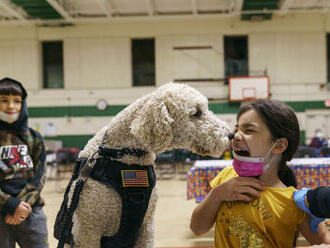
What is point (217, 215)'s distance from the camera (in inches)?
34.9

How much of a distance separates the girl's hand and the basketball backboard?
9.95 metres

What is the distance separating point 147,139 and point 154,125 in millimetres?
47

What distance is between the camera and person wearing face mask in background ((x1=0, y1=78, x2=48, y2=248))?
1.26 metres

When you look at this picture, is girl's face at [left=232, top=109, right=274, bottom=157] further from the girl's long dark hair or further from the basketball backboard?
the basketball backboard

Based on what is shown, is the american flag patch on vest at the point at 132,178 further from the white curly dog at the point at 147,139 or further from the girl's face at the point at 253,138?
the girl's face at the point at 253,138

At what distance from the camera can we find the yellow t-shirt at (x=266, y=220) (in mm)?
800

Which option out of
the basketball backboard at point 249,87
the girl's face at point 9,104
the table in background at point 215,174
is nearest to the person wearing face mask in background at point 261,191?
the girl's face at point 9,104

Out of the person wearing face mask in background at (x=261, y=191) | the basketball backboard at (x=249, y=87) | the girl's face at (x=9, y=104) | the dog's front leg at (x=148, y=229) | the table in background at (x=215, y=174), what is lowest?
the table in background at (x=215, y=174)

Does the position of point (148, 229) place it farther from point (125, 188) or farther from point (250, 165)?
point (250, 165)

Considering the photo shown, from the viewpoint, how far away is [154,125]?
2.86 ft

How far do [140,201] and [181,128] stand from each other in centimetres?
26

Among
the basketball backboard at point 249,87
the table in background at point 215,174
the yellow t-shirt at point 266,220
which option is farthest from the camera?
the basketball backboard at point 249,87

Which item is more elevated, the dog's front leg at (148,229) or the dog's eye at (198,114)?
the dog's eye at (198,114)

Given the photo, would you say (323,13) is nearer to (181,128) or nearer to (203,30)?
(203,30)
